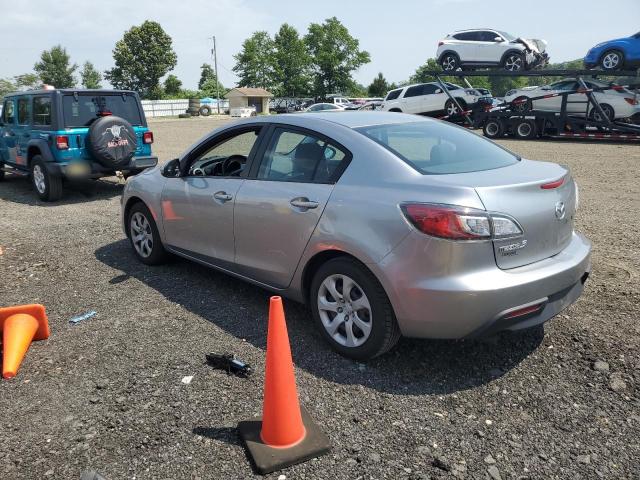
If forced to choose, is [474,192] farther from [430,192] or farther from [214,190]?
[214,190]

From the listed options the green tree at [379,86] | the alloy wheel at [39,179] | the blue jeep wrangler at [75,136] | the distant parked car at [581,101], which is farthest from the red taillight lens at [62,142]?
the green tree at [379,86]

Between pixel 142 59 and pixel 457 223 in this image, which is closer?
pixel 457 223

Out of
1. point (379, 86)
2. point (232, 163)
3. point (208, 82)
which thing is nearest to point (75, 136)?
point (232, 163)

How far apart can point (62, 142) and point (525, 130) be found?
16.1 metres

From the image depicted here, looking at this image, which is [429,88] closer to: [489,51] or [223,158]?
[489,51]

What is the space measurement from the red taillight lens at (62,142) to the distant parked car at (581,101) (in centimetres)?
1598

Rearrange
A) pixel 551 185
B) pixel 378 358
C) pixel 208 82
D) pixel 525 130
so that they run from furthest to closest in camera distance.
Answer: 1. pixel 208 82
2. pixel 525 130
3. pixel 378 358
4. pixel 551 185

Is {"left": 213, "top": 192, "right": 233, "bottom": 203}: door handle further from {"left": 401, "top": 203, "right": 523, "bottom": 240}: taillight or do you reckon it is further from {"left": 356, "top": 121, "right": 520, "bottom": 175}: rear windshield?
{"left": 401, "top": 203, "right": 523, "bottom": 240}: taillight

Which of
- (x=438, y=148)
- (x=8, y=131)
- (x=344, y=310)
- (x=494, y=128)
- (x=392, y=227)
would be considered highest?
(x=494, y=128)

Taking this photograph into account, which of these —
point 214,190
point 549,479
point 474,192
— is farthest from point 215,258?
point 549,479

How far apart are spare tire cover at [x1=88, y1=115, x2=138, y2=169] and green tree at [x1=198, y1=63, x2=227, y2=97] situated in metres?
84.9

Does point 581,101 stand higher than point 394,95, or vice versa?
point 394,95

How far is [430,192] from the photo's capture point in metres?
2.96

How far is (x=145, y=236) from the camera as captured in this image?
534 cm
